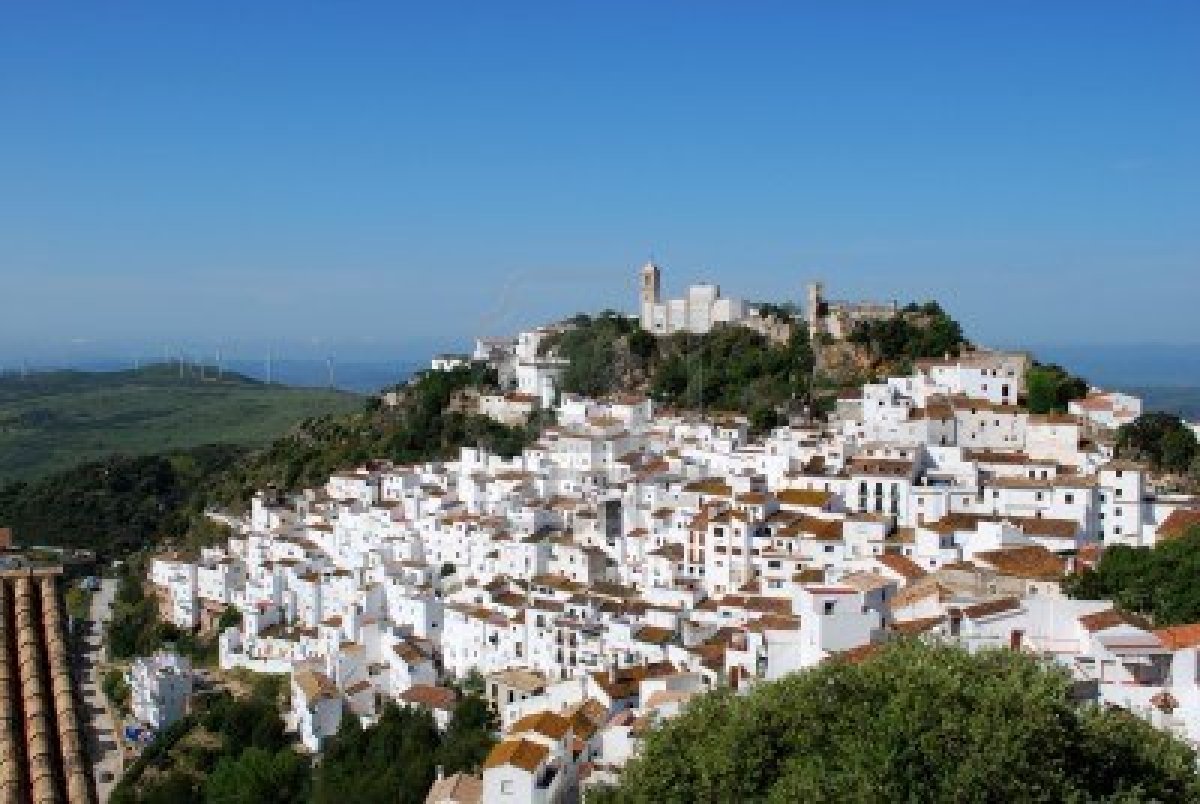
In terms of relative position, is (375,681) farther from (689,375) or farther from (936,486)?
(689,375)

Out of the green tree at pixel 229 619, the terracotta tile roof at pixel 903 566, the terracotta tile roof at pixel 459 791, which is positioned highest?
the terracotta tile roof at pixel 903 566

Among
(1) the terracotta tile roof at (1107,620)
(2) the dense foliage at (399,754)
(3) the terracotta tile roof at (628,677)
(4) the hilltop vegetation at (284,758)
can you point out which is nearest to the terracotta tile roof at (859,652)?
(1) the terracotta tile roof at (1107,620)

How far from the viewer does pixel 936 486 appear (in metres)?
29.8

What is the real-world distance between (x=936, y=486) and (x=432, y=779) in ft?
46.0

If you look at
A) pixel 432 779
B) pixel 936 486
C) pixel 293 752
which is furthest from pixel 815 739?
pixel 293 752

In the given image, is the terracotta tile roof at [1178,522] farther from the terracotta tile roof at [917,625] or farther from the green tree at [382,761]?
the green tree at [382,761]

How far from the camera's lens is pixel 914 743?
11.6 metres

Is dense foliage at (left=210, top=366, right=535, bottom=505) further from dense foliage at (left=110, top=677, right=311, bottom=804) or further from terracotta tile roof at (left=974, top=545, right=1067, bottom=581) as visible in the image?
terracotta tile roof at (left=974, top=545, right=1067, bottom=581)

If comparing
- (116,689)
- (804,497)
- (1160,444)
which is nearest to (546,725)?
(804,497)

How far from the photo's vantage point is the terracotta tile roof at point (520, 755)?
64.5 feet

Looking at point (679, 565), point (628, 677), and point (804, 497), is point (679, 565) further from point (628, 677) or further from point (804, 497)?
point (628, 677)

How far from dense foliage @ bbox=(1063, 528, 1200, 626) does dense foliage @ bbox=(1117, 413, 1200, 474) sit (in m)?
9.20

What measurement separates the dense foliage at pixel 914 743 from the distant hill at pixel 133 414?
74.7 m

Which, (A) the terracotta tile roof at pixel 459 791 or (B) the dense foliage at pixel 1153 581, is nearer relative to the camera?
(A) the terracotta tile roof at pixel 459 791
